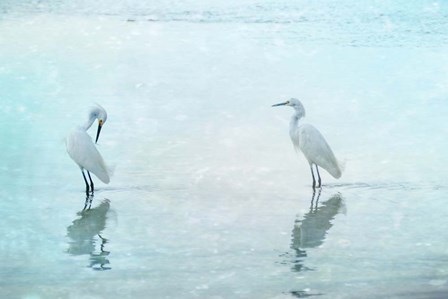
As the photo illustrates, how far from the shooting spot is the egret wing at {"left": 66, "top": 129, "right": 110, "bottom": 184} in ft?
20.2

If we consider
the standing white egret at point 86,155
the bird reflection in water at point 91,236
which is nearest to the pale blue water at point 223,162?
the bird reflection in water at point 91,236

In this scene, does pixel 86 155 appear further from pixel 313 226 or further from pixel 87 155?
pixel 313 226

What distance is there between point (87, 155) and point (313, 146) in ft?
4.96

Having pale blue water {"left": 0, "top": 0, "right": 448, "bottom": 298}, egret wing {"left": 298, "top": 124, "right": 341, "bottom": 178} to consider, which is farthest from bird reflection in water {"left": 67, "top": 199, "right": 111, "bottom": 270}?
egret wing {"left": 298, "top": 124, "right": 341, "bottom": 178}

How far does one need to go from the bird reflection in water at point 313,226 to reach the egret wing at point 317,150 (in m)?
0.22

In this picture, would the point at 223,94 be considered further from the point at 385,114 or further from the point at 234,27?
the point at 234,27

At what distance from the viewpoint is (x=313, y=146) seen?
21.2 feet

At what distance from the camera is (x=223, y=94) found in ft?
30.1

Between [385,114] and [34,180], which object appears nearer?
[34,180]

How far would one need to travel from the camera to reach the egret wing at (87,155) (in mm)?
6156

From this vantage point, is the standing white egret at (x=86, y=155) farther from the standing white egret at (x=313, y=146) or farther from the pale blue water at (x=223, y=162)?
the standing white egret at (x=313, y=146)

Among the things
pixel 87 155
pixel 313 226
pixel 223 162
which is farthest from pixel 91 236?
pixel 223 162

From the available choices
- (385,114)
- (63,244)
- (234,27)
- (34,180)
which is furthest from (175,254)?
(234,27)

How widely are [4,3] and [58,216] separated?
405 inches
